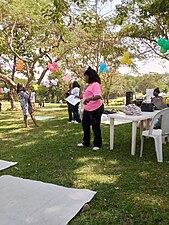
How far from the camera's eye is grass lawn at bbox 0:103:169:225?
2.20m

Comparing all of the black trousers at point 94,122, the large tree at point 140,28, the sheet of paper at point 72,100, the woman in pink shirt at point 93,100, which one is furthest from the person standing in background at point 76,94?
the woman in pink shirt at point 93,100

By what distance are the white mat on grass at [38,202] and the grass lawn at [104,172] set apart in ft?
0.39

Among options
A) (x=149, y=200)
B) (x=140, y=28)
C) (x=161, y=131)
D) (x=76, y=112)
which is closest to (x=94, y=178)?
(x=149, y=200)

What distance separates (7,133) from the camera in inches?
239

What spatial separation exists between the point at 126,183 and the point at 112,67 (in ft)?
42.7

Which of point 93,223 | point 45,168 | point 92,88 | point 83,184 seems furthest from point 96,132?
point 93,223

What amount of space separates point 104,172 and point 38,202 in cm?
105

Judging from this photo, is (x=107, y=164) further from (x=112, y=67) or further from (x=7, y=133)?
(x=112, y=67)

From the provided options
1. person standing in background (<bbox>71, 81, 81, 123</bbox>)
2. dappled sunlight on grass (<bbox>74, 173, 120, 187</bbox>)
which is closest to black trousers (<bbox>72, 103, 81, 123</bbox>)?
person standing in background (<bbox>71, 81, 81, 123</bbox>)

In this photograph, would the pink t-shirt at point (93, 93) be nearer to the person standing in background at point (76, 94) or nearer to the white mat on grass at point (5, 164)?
the white mat on grass at point (5, 164)

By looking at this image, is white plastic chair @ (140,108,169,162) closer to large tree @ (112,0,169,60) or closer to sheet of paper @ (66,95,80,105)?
sheet of paper @ (66,95,80,105)

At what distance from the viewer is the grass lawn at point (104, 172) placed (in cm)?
220

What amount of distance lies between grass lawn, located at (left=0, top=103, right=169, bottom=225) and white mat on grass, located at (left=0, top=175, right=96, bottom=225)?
4.7 inches

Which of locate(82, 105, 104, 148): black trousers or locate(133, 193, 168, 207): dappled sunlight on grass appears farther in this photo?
locate(82, 105, 104, 148): black trousers
